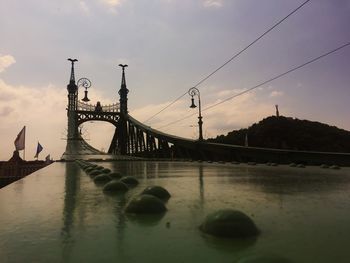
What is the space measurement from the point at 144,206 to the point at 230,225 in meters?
0.89

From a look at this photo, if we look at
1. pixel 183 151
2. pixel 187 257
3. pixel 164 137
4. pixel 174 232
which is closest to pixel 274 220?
pixel 174 232

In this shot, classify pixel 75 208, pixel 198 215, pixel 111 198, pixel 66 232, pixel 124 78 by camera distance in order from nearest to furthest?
pixel 66 232, pixel 198 215, pixel 75 208, pixel 111 198, pixel 124 78

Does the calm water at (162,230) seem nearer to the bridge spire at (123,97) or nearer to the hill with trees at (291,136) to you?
the hill with trees at (291,136)

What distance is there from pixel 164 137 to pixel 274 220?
1082 inches

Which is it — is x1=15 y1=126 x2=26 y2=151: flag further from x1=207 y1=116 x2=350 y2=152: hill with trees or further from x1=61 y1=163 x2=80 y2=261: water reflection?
x1=207 y1=116 x2=350 y2=152: hill with trees

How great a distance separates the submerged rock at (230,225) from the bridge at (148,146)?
11271 millimetres

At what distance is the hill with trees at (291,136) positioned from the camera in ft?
168

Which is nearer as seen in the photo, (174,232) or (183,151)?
(174,232)

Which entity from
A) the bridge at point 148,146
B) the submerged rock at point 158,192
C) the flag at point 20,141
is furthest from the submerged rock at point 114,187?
the flag at point 20,141

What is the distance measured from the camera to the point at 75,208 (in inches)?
124

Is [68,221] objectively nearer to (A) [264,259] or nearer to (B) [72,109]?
(A) [264,259]

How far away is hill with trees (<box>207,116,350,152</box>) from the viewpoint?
51344 mm

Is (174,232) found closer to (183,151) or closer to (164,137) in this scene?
(183,151)

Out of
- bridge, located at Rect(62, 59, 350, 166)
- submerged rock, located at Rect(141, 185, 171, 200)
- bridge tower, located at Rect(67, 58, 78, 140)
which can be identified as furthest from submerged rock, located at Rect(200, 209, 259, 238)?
bridge tower, located at Rect(67, 58, 78, 140)
